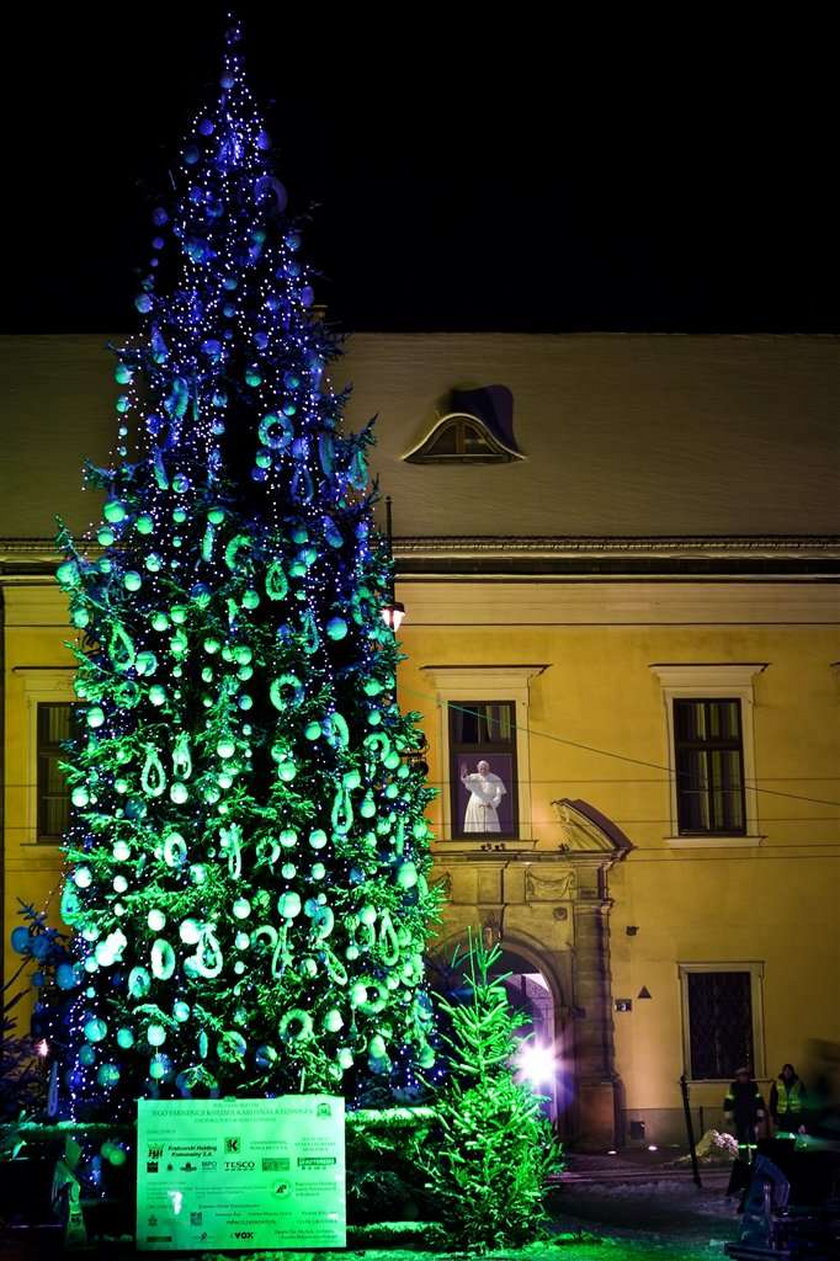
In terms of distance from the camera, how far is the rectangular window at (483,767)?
90.2 feet

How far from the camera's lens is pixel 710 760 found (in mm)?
28250

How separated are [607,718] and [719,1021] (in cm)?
479

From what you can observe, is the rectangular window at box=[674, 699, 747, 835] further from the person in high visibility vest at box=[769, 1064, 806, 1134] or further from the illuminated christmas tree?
the illuminated christmas tree

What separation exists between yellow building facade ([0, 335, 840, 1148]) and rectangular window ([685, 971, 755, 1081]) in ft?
0.11

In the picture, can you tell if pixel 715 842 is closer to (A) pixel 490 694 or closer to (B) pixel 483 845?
(B) pixel 483 845

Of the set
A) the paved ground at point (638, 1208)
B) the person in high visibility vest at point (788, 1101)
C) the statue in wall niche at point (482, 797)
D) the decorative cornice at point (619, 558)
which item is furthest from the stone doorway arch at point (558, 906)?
Result: the decorative cornice at point (619, 558)

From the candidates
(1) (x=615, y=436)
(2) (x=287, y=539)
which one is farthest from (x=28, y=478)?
(2) (x=287, y=539)

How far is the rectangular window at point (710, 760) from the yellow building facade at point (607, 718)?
4 cm

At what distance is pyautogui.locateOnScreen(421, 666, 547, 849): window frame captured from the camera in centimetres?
2756

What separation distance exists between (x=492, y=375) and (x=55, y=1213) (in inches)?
709

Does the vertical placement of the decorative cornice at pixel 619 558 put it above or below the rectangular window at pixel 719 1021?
above

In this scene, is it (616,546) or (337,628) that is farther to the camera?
(616,546)

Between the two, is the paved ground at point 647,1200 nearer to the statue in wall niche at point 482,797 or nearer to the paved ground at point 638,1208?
the paved ground at point 638,1208

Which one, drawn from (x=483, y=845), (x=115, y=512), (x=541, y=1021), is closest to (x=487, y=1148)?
(x=115, y=512)
